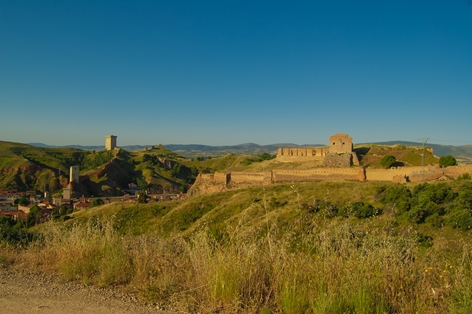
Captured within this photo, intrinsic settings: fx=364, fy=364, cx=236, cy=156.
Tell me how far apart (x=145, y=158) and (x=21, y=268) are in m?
101

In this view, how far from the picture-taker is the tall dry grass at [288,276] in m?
4.06

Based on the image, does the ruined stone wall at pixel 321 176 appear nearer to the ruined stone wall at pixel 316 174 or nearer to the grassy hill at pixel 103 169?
the ruined stone wall at pixel 316 174

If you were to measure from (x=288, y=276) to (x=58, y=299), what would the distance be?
294 cm

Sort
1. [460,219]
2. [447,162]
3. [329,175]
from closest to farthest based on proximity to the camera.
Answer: [460,219], [329,175], [447,162]

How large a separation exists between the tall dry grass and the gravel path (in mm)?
245

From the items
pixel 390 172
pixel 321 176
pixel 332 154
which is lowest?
pixel 321 176

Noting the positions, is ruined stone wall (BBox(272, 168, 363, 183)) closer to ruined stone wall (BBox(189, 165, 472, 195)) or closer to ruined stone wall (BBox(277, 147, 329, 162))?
ruined stone wall (BBox(189, 165, 472, 195))

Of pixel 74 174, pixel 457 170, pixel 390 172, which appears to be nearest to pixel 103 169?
pixel 74 174

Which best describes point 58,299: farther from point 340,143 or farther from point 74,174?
point 74,174

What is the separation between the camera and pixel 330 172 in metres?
36.8

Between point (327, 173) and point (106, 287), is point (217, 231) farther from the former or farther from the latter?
point (327, 173)

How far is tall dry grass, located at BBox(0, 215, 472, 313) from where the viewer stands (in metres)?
4.06

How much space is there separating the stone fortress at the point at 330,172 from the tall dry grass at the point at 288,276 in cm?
2952

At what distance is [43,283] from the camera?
209 inches
